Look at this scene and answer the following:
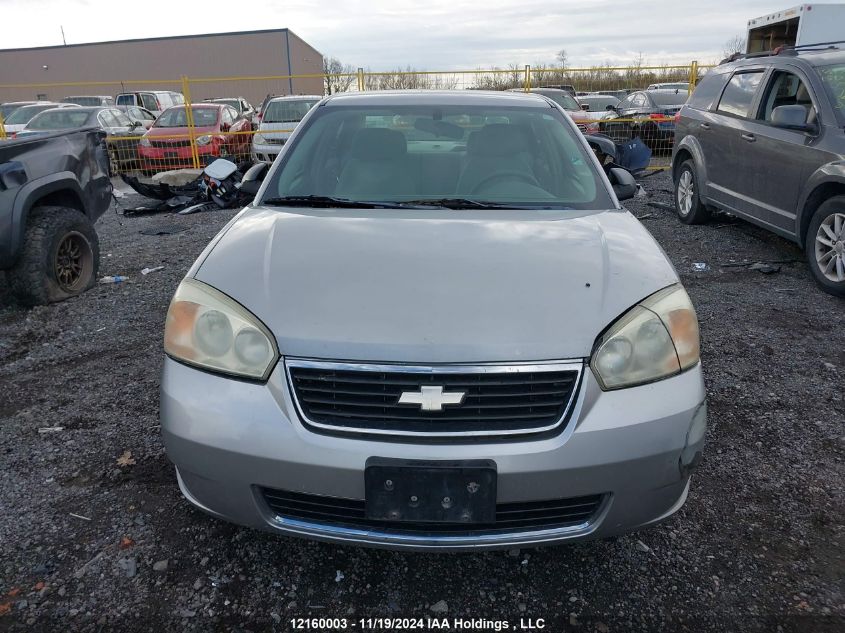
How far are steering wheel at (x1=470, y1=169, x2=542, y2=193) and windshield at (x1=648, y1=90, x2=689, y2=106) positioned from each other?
49.4 feet

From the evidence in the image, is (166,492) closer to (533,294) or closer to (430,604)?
(430,604)

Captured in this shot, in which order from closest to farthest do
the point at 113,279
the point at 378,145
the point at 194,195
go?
1. the point at 378,145
2. the point at 113,279
3. the point at 194,195

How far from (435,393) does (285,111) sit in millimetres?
12744

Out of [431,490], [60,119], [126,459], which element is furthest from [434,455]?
[60,119]

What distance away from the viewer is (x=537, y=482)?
178 centimetres

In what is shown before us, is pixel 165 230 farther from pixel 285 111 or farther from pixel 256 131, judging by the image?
pixel 285 111

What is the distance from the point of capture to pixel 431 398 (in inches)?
70.6

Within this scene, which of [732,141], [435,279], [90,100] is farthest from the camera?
[90,100]

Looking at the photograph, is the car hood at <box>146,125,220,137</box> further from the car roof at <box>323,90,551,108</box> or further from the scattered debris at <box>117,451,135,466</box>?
the scattered debris at <box>117,451,135,466</box>

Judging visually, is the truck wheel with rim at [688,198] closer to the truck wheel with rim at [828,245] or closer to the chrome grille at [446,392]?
the truck wheel with rim at [828,245]

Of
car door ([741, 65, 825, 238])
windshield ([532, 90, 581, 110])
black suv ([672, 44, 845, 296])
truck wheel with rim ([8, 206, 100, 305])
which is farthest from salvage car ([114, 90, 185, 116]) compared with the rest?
car door ([741, 65, 825, 238])

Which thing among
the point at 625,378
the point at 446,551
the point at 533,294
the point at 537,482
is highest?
the point at 533,294

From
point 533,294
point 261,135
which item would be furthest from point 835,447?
point 261,135

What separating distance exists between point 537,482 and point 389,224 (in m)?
1.25
